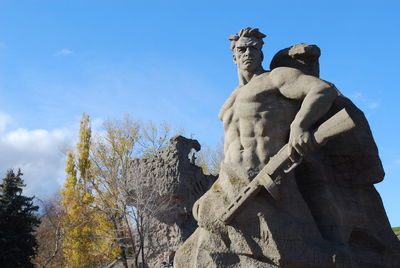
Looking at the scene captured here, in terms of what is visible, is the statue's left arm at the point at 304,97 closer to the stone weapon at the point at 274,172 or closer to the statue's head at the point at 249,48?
the stone weapon at the point at 274,172

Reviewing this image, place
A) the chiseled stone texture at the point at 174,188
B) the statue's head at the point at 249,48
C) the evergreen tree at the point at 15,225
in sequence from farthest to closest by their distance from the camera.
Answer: the chiseled stone texture at the point at 174,188
the evergreen tree at the point at 15,225
the statue's head at the point at 249,48

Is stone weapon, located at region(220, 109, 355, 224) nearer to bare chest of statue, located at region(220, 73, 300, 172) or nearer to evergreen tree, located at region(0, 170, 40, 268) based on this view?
bare chest of statue, located at region(220, 73, 300, 172)

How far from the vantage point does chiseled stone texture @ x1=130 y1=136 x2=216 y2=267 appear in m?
16.6

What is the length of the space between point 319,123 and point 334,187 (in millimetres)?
709

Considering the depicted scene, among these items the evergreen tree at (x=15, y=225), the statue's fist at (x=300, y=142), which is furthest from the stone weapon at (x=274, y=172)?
the evergreen tree at (x=15, y=225)

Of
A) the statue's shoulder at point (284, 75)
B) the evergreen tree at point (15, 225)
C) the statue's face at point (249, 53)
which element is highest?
the evergreen tree at point (15, 225)

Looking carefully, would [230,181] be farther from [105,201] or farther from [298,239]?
[105,201]

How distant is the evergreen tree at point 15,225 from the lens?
14.2 metres

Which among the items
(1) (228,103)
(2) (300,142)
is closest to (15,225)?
(1) (228,103)

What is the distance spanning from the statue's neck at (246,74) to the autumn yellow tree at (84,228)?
13919 mm

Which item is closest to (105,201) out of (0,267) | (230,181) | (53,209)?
(0,267)

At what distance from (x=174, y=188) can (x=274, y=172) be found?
486 inches

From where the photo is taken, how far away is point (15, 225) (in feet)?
48.7

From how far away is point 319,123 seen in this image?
473 cm
